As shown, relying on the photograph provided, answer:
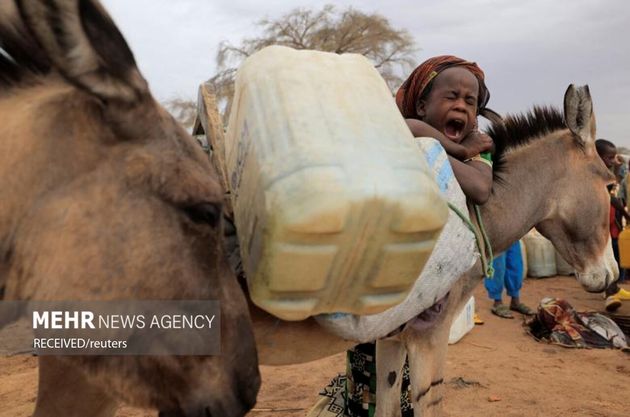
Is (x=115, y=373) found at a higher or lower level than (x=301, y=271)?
lower

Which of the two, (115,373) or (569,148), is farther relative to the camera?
(569,148)

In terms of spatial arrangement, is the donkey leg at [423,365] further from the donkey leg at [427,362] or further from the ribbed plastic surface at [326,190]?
the ribbed plastic surface at [326,190]

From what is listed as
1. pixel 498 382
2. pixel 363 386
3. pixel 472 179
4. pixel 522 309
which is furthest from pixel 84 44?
pixel 522 309

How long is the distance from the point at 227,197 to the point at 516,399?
3.80m

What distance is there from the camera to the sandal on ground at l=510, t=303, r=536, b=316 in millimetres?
7225

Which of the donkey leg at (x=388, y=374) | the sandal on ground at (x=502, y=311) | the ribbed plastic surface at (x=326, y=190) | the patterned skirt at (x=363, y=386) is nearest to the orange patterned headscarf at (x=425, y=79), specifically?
the ribbed plastic surface at (x=326, y=190)

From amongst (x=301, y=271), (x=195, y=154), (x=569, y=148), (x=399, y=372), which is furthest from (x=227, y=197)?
(x=569, y=148)

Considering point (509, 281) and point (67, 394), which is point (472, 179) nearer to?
point (67, 394)

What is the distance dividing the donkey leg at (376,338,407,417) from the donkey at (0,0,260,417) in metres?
1.64

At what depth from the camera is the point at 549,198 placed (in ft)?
9.53

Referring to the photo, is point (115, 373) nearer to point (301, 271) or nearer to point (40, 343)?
point (40, 343)

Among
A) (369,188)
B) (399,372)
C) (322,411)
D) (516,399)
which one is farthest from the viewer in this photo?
(516,399)

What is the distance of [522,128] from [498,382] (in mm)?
2831

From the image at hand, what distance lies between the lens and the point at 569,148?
9.75ft
